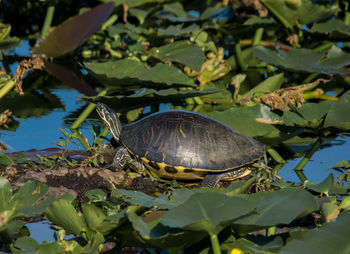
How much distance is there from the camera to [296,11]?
504cm

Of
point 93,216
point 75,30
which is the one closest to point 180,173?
point 93,216

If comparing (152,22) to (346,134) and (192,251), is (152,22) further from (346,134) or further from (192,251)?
(192,251)

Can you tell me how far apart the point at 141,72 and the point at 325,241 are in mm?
2380

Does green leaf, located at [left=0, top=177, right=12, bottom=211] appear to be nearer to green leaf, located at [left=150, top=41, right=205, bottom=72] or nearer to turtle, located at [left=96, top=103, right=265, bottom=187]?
turtle, located at [left=96, top=103, right=265, bottom=187]

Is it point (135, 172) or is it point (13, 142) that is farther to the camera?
point (13, 142)

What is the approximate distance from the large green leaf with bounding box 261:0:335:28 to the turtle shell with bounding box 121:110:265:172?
7.53 feet

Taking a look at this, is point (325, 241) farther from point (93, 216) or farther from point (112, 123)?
point (112, 123)

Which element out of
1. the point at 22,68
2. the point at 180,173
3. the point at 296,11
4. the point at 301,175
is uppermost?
the point at 22,68

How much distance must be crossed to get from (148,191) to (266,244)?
1.10m

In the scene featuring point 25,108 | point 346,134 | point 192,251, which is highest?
point 192,251

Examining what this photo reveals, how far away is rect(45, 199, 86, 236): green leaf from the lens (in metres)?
2.00

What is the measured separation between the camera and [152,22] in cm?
641

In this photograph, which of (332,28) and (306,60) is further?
(332,28)

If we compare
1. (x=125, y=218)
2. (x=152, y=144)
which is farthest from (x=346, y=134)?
(x=125, y=218)
